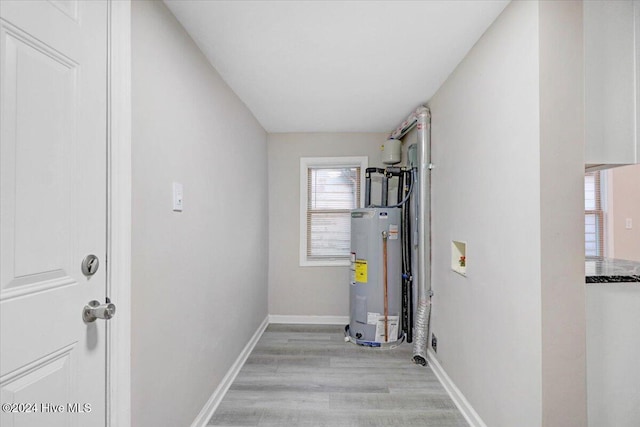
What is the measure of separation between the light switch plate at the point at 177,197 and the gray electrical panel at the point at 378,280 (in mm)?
1997

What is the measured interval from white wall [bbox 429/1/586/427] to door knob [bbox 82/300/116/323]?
1.68 meters

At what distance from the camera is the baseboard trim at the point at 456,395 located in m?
1.89

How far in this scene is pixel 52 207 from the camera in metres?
0.92

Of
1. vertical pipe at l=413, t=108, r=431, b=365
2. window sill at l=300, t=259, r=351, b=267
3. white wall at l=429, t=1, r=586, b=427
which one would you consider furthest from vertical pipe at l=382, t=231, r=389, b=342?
white wall at l=429, t=1, r=586, b=427

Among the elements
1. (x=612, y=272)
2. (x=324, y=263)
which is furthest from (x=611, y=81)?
(x=324, y=263)

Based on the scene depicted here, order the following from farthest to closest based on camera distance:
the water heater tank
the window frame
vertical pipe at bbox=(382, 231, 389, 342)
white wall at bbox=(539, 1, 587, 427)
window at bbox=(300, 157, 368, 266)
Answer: window at bbox=(300, 157, 368, 266) → the window frame → the water heater tank → vertical pipe at bbox=(382, 231, 389, 342) → white wall at bbox=(539, 1, 587, 427)

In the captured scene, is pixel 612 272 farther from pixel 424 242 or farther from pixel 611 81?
pixel 424 242

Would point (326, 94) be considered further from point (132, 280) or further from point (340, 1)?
point (132, 280)

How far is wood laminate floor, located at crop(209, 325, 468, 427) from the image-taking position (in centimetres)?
202

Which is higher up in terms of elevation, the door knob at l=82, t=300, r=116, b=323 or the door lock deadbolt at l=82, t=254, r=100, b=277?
the door lock deadbolt at l=82, t=254, r=100, b=277

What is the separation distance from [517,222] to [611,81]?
0.72 meters

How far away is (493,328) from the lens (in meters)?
1.70

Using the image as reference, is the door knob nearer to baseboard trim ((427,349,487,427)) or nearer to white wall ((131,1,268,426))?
white wall ((131,1,268,426))

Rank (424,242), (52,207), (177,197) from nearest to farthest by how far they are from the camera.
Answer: (52,207) < (177,197) < (424,242)
